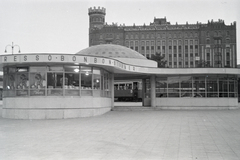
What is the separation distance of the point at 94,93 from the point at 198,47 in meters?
93.0

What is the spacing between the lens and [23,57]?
2134 cm

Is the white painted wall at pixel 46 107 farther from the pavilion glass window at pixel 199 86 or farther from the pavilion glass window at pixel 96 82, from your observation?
the pavilion glass window at pixel 199 86

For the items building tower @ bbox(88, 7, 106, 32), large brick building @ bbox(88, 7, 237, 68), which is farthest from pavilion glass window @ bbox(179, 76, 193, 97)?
building tower @ bbox(88, 7, 106, 32)

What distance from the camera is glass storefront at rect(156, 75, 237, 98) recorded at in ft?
102

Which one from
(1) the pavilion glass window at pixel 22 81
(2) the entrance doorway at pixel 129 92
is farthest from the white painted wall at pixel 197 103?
(2) the entrance doorway at pixel 129 92

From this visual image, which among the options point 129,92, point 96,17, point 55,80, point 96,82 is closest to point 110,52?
point 96,82

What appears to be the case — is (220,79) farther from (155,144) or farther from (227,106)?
(155,144)

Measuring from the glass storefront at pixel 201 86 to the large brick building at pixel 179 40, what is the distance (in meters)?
78.7

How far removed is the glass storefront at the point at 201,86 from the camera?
31.1 m

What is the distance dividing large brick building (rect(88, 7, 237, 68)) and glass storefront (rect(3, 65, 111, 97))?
87.8 metres

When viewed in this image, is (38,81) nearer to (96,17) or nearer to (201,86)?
(201,86)

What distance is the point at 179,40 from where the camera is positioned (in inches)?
4469

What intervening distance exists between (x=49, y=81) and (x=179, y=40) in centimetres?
9575

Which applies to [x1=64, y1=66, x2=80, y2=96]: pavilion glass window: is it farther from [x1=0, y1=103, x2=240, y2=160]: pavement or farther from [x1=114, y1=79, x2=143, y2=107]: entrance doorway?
[x1=114, y1=79, x2=143, y2=107]: entrance doorway
